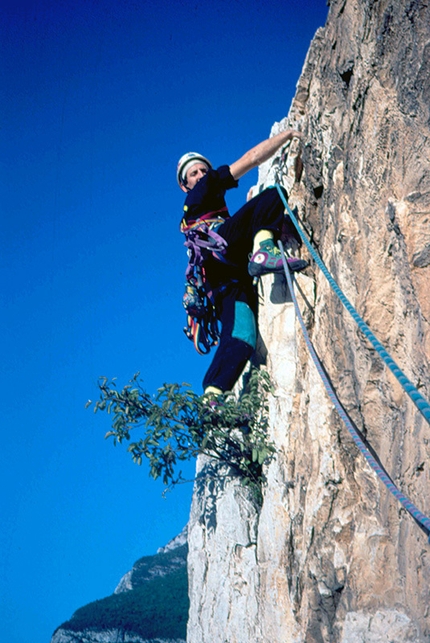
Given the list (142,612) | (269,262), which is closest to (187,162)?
(269,262)

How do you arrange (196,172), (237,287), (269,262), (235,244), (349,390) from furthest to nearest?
1. (196,172)
2. (237,287)
3. (235,244)
4. (269,262)
5. (349,390)

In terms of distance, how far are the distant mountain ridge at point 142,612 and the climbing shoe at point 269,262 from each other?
11.0m

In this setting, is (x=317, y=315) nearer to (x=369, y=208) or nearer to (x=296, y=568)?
(x=369, y=208)

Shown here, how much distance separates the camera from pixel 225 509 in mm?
5500

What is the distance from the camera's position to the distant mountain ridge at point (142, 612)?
13.9m

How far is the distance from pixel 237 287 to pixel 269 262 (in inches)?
39.2

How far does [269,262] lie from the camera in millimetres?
5031

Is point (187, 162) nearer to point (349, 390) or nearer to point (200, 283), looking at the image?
point (200, 283)

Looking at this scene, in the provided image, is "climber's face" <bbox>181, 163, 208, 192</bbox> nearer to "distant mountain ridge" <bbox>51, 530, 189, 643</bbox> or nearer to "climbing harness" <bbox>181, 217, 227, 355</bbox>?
"climbing harness" <bbox>181, 217, 227, 355</bbox>

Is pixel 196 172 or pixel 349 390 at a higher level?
pixel 196 172

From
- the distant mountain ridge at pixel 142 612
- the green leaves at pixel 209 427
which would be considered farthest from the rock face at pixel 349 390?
the distant mountain ridge at pixel 142 612

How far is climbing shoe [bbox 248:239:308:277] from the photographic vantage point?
4949mm

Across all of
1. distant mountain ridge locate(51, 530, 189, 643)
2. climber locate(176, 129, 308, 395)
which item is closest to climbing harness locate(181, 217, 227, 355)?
climber locate(176, 129, 308, 395)

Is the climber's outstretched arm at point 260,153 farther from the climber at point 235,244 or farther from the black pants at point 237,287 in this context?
the black pants at point 237,287
